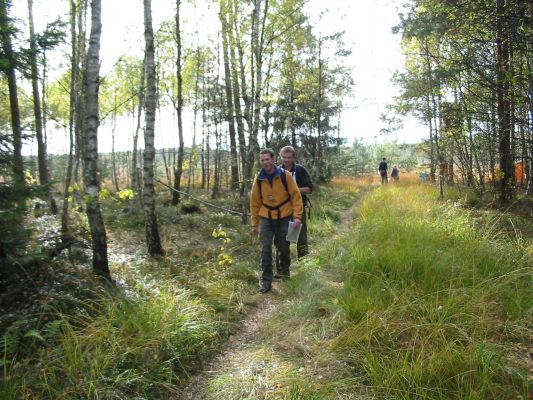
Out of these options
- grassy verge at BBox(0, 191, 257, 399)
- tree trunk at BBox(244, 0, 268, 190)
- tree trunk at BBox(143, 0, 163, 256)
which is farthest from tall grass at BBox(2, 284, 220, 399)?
tree trunk at BBox(244, 0, 268, 190)

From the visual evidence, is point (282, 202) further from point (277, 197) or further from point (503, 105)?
point (503, 105)

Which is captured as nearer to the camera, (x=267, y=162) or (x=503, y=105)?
(x=267, y=162)

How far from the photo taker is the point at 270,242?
5555 mm

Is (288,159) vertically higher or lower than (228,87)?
lower

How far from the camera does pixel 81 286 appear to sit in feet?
14.6

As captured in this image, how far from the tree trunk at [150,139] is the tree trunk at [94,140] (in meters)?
1.85

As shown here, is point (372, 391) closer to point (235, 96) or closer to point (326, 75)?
point (235, 96)

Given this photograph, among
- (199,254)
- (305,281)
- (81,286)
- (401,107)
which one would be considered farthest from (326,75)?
(81,286)

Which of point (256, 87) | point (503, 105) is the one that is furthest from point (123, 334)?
point (503, 105)

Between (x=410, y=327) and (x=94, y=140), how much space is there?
16.2ft

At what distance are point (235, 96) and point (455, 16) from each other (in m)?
11.1

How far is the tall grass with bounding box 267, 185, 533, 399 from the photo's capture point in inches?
100

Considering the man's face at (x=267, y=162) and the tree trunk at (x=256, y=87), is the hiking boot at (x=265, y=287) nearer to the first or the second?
the man's face at (x=267, y=162)

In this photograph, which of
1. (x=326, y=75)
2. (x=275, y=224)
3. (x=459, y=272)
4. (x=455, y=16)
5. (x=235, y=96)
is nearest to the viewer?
(x=459, y=272)
